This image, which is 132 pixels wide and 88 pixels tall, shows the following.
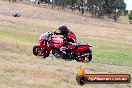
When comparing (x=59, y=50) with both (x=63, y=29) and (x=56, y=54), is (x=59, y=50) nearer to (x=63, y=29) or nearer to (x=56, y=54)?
(x=56, y=54)

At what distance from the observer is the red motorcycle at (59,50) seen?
12.5 metres

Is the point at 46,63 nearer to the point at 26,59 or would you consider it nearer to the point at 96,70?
the point at 26,59

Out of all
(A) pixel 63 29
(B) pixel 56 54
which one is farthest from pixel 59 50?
(A) pixel 63 29

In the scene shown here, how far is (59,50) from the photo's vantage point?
12.8m

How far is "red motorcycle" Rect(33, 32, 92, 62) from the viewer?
12.5m

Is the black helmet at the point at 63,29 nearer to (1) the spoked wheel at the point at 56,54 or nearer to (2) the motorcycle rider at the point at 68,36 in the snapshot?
(2) the motorcycle rider at the point at 68,36

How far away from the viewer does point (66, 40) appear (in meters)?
12.6

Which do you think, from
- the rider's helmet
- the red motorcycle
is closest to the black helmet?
the rider's helmet

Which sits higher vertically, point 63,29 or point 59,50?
point 63,29

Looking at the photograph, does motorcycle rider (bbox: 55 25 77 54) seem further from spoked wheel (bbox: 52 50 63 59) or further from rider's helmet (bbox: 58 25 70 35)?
spoked wheel (bbox: 52 50 63 59)

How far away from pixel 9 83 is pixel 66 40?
27.8m

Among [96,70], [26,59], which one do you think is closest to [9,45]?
[26,59]

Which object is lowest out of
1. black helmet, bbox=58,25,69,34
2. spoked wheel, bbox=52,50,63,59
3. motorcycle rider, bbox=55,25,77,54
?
spoked wheel, bbox=52,50,63,59

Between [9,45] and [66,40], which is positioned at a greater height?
[66,40]
